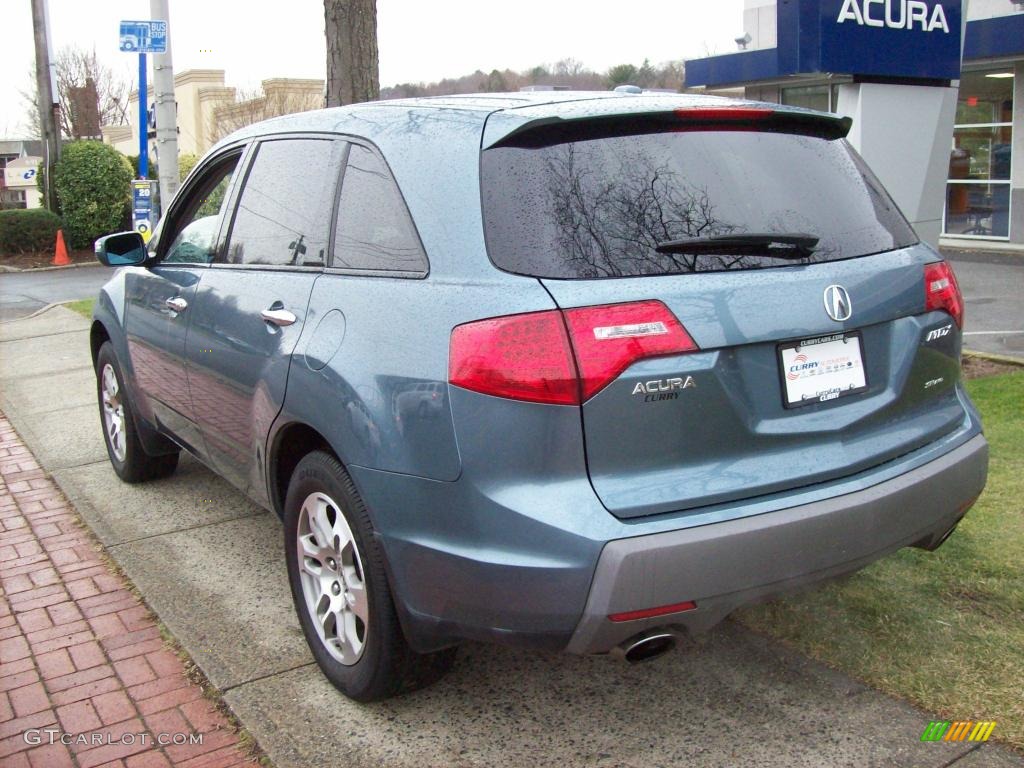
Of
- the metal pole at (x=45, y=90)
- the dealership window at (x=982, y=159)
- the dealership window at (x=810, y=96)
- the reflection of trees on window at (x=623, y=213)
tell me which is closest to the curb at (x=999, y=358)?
the reflection of trees on window at (x=623, y=213)

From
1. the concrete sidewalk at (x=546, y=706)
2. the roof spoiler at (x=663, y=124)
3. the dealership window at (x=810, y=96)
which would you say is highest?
the dealership window at (x=810, y=96)

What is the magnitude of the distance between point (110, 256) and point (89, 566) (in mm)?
1428

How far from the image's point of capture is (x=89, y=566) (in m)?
4.77

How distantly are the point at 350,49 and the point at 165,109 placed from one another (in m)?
4.90

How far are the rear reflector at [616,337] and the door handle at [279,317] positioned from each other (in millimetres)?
1194

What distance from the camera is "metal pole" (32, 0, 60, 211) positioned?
24656 mm

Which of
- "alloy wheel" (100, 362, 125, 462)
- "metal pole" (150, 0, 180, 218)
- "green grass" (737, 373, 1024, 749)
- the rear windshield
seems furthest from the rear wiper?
"metal pole" (150, 0, 180, 218)

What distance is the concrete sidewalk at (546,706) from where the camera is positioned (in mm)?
3051

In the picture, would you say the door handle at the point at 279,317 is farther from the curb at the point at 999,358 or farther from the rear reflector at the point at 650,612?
the curb at the point at 999,358

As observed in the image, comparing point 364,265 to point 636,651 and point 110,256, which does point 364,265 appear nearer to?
point 636,651

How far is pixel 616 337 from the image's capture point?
8.60 ft

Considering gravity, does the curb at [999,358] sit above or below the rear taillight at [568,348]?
below

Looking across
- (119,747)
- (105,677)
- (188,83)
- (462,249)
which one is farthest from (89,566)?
(188,83)

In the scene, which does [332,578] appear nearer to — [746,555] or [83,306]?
[746,555]
